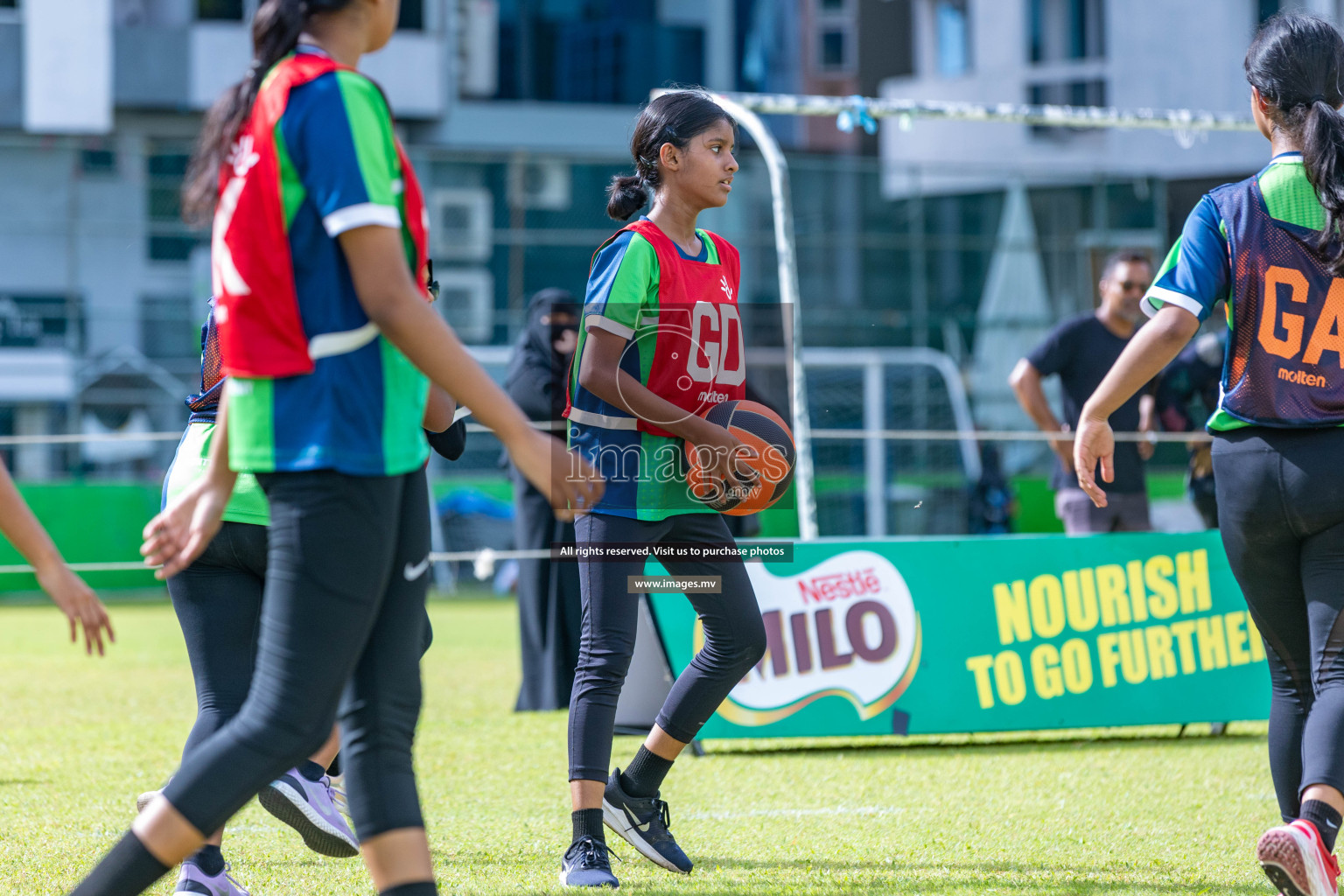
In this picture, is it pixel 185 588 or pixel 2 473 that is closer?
pixel 2 473

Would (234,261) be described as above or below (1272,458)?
above

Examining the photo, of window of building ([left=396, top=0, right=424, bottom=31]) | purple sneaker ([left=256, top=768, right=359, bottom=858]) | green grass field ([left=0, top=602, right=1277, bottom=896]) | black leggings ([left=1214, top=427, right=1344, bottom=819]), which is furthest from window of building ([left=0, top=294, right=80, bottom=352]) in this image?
black leggings ([left=1214, top=427, right=1344, bottom=819])

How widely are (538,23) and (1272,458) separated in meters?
22.8

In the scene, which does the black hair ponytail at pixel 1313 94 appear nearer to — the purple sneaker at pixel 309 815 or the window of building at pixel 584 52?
the purple sneaker at pixel 309 815

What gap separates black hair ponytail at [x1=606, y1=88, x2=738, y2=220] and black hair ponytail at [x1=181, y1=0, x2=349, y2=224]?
4.73 feet

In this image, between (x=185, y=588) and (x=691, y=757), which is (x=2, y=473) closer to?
(x=185, y=588)

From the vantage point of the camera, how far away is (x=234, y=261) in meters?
2.49

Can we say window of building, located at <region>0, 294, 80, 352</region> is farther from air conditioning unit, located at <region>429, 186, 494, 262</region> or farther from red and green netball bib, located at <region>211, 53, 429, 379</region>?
red and green netball bib, located at <region>211, 53, 429, 379</region>

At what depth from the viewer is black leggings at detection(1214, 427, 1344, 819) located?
321cm

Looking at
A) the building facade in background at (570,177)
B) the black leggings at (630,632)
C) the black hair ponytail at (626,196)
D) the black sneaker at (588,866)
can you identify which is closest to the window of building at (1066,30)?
the building facade in background at (570,177)

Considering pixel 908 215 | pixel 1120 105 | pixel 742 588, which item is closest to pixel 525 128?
pixel 908 215

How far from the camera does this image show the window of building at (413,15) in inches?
885

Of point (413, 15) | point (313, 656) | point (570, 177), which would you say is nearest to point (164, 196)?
point (570, 177)

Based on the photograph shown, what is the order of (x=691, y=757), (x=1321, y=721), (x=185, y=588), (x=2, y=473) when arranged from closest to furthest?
1. (x=2, y=473)
2. (x=1321, y=721)
3. (x=185, y=588)
4. (x=691, y=757)
